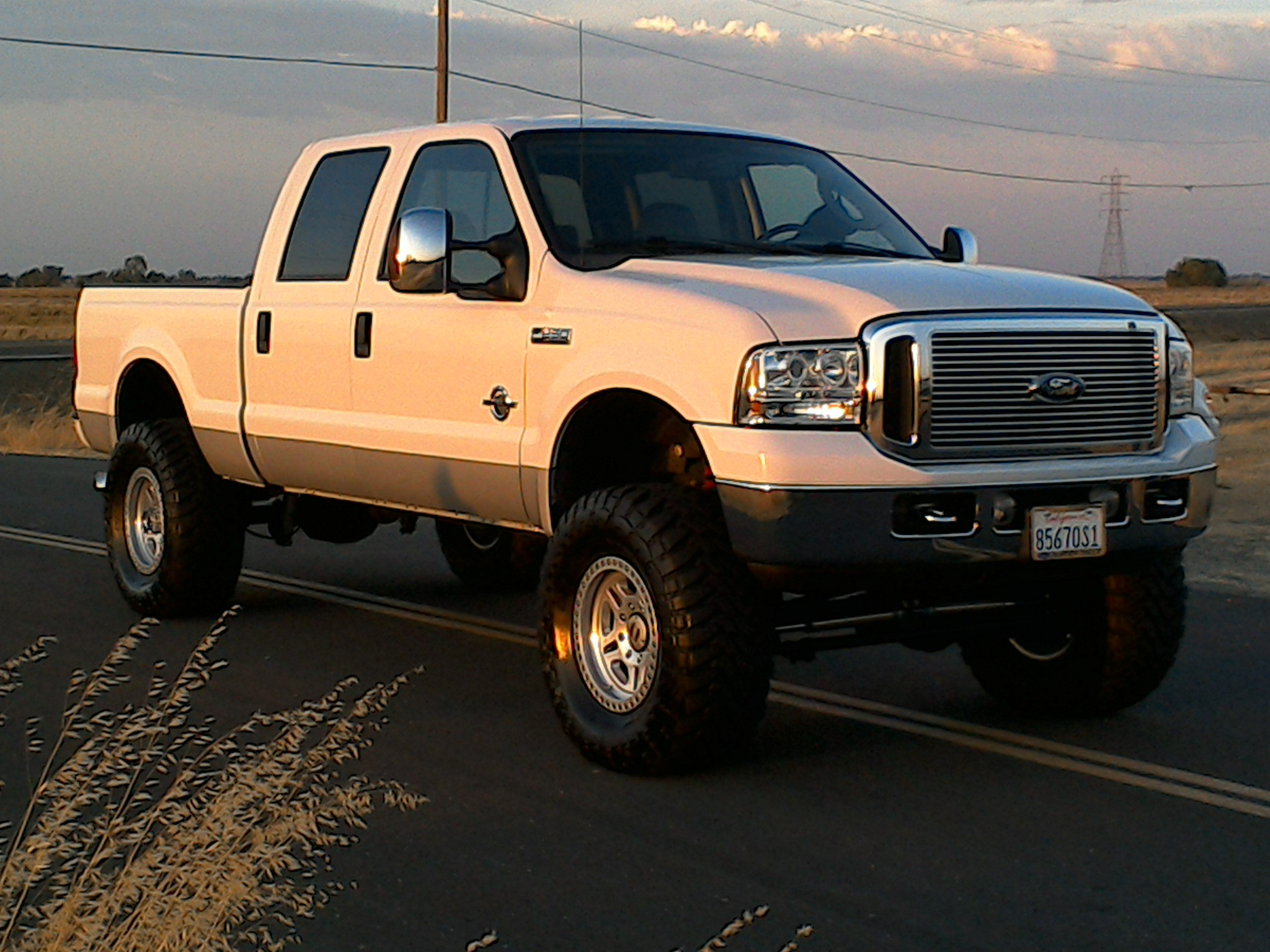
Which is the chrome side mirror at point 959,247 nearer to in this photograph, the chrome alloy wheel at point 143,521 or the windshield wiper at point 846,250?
the windshield wiper at point 846,250

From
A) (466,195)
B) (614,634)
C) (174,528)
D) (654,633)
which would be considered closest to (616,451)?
(614,634)

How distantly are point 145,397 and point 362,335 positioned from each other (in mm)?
2639

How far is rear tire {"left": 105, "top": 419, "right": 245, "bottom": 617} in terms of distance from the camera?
9.23m

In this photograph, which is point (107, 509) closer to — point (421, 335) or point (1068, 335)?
point (421, 335)

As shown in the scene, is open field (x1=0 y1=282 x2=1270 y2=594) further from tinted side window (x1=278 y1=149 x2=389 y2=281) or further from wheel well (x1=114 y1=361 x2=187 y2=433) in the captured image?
wheel well (x1=114 y1=361 x2=187 y2=433)

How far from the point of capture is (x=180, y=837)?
443 centimetres

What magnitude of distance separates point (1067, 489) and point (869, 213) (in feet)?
7.32

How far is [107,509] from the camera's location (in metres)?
9.81

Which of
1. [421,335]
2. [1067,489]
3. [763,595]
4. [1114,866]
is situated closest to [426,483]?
[421,335]

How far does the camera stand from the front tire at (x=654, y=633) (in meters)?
6.05


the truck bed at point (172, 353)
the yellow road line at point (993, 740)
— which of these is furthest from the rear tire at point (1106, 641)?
the truck bed at point (172, 353)

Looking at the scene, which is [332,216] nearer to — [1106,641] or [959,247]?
[959,247]

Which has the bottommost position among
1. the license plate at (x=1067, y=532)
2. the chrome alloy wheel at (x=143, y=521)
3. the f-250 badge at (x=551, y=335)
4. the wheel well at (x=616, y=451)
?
the chrome alloy wheel at (x=143, y=521)

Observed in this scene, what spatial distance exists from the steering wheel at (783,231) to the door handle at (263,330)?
7.68ft
